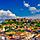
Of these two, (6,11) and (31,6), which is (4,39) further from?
(31,6)

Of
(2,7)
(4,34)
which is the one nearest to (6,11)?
(2,7)

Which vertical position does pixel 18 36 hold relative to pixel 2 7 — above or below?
below

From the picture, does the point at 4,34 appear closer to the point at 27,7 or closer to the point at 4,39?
the point at 4,39

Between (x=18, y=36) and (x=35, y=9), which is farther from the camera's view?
(x=35, y=9)

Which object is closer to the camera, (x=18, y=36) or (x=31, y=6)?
(x=18, y=36)

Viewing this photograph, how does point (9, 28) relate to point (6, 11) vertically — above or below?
below

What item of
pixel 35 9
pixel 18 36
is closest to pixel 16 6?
pixel 35 9

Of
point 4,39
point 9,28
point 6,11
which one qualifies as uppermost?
point 6,11
